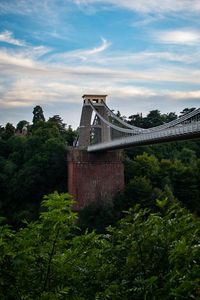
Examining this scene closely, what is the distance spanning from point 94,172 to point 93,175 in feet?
0.76

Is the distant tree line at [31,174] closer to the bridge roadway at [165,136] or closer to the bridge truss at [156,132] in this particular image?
the bridge truss at [156,132]

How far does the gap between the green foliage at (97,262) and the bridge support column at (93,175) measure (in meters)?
19.8

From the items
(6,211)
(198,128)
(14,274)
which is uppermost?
(198,128)

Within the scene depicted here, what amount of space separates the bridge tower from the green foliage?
768 inches

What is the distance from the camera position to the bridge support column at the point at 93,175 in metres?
24.6

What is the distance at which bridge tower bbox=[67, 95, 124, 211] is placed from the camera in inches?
969

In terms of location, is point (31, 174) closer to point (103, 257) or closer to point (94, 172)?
point (94, 172)

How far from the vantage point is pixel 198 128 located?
13117mm

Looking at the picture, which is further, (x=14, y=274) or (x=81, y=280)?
(x=81, y=280)

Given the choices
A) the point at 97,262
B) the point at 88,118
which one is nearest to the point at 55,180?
the point at 88,118

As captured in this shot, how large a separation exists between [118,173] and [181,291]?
904 inches

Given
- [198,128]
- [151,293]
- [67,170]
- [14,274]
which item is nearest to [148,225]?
[151,293]

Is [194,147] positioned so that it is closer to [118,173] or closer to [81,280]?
[118,173]

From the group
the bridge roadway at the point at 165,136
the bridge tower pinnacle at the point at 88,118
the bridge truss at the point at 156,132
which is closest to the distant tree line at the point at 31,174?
the bridge tower pinnacle at the point at 88,118
